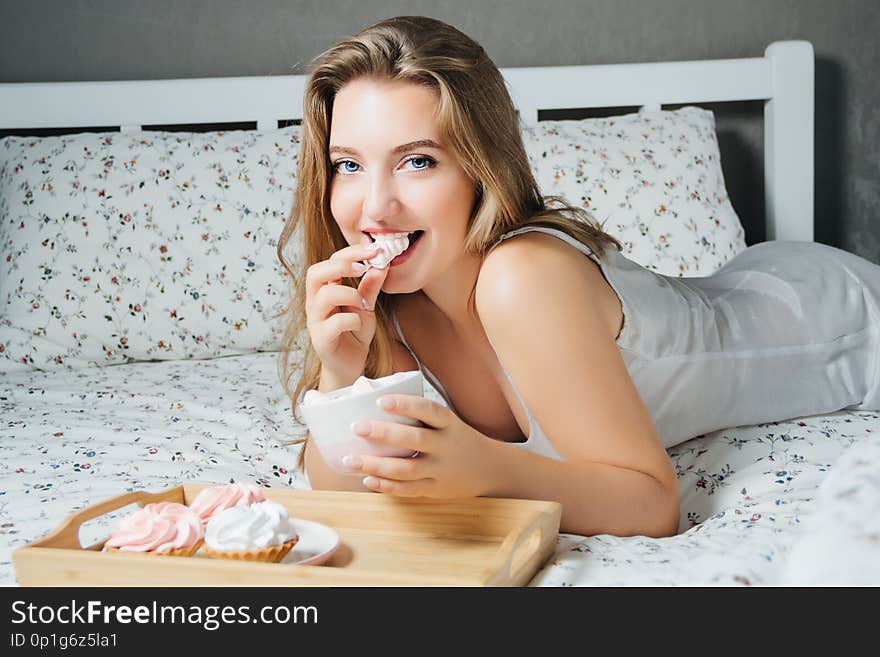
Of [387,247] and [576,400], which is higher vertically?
[387,247]

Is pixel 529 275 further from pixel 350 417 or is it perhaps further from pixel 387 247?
pixel 350 417

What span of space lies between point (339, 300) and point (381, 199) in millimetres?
120

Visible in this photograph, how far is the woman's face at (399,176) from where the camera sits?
3.39ft

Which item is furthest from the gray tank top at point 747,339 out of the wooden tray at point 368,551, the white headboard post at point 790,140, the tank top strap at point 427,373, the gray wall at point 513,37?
the gray wall at point 513,37

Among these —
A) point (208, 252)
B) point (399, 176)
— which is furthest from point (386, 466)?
point (208, 252)

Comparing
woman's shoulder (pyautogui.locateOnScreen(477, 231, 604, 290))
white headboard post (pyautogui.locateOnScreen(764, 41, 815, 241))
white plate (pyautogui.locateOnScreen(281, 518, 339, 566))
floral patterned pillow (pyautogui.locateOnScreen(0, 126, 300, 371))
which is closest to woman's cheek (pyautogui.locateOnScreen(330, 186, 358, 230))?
woman's shoulder (pyautogui.locateOnScreen(477, 231, 604, 290))

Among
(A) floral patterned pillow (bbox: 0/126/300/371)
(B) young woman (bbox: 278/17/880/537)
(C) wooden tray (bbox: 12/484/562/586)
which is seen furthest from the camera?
(A) floral patterned pillow (bbox: 0/126/300/371)

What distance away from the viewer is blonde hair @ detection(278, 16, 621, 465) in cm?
108

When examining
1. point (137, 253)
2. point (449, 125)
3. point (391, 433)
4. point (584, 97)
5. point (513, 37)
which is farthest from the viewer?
point (513, 37)

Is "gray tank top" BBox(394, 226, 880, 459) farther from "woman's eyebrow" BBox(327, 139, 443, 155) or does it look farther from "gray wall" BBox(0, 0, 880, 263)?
"gray wall" BBox(0, 0, 880, 263)

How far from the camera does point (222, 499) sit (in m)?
0.84

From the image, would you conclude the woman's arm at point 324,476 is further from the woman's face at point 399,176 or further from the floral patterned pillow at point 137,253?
the floral patterned pillow at point 137,253

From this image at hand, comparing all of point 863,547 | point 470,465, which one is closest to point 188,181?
point 470,465
